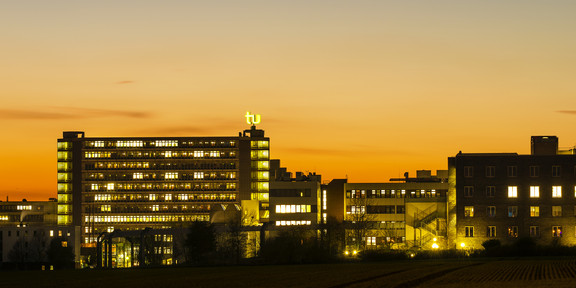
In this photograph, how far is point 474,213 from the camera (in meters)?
173

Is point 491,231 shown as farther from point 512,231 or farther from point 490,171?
A: point 490,171

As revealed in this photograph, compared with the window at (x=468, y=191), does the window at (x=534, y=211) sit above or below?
below

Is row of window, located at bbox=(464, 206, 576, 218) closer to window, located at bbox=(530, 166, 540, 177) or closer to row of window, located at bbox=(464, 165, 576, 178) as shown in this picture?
row of window, located at bbox=(464, 165, 576, 178)

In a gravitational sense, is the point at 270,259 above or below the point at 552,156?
below

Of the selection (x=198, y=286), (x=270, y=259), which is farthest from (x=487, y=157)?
(x=198, y=286)

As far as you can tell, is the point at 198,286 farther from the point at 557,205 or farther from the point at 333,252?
the point at 557,205

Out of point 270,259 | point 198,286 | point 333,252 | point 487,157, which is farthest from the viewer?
point 487,157

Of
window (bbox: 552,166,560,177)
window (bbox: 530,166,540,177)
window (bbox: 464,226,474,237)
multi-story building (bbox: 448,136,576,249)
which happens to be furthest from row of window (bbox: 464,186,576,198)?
window (bbox: 464,226,474,237)

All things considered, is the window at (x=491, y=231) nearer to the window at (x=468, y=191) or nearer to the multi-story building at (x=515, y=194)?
the multi-story building at (x=515, y=194)

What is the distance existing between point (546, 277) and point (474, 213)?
3428 inches

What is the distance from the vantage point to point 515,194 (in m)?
173

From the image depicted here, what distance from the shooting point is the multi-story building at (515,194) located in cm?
17225

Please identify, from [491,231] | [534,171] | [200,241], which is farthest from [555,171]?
[200,241]

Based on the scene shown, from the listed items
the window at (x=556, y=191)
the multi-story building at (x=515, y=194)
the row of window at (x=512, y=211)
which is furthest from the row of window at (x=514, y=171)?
the row of window at (x=512, y=211)
